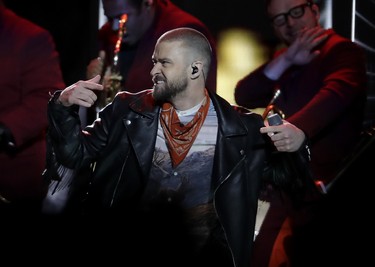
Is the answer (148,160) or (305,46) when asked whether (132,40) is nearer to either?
(305,46)

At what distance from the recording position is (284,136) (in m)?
2.83

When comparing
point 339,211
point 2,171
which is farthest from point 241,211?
point 2,171

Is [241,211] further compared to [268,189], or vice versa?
[268,189]

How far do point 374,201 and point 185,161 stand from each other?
1489 mm

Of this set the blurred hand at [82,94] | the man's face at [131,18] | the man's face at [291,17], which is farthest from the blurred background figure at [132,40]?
the blurred hand at [82,94]

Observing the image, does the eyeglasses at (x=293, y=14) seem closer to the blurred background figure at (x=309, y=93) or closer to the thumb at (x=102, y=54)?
the blurred background figure at (x=309, y=93)

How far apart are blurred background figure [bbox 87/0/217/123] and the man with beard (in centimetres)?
80

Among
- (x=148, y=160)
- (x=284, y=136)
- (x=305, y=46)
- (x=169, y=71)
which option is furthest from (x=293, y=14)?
(x=148, y=160)

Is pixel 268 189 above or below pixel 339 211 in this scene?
above

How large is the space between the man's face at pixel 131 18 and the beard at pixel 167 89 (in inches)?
44.4

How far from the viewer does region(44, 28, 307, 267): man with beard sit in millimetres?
3055

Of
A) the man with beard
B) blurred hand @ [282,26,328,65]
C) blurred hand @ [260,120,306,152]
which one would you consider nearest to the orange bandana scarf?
the man with beard

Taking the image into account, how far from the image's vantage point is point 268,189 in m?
3.32

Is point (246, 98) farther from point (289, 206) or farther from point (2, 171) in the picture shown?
point (2, 171)
